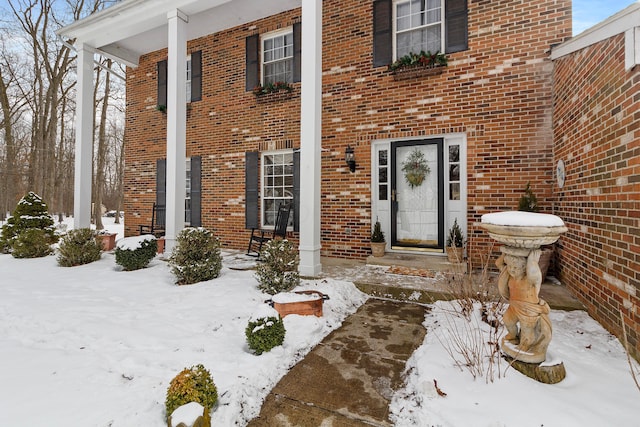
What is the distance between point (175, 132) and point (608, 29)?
609 cm

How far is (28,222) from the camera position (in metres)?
6.59

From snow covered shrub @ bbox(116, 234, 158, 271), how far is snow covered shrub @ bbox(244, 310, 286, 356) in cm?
374

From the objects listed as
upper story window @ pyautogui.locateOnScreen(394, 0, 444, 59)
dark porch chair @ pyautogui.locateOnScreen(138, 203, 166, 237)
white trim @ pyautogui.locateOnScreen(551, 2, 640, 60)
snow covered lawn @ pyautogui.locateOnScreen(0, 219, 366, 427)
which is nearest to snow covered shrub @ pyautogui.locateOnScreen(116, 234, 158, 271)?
snow covered lawn @ pyautogui.locateOnScreen(0, 219, 366, 427)

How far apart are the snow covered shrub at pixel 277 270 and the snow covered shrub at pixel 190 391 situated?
2.06m

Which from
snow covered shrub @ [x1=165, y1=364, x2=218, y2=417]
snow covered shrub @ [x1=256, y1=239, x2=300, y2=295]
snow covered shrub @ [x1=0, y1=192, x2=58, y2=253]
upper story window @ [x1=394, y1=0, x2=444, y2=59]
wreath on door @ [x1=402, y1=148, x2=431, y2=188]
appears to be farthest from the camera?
snow covered shrub @ [x1=0, y1=192, x2=58, y2=253]

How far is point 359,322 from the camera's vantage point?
3.13 metres

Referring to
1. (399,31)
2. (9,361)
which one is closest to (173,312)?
(9,361)

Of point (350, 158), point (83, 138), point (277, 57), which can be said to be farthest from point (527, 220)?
point (83, 138)

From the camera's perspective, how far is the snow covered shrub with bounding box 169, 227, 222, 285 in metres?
4.41

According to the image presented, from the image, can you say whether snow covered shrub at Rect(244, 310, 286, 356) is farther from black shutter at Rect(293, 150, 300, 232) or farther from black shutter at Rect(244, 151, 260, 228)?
A: black shutter at Rect(244, 151, 260, 228)

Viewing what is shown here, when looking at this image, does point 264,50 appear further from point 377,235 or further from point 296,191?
point 377,235

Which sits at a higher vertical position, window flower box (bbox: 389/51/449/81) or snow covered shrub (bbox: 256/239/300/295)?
window flower box (bbox: 389/51/449/81)

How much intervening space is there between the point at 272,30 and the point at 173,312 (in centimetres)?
617

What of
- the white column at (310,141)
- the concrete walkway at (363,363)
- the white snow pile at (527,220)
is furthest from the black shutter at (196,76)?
the white snow pile at (527,220)
